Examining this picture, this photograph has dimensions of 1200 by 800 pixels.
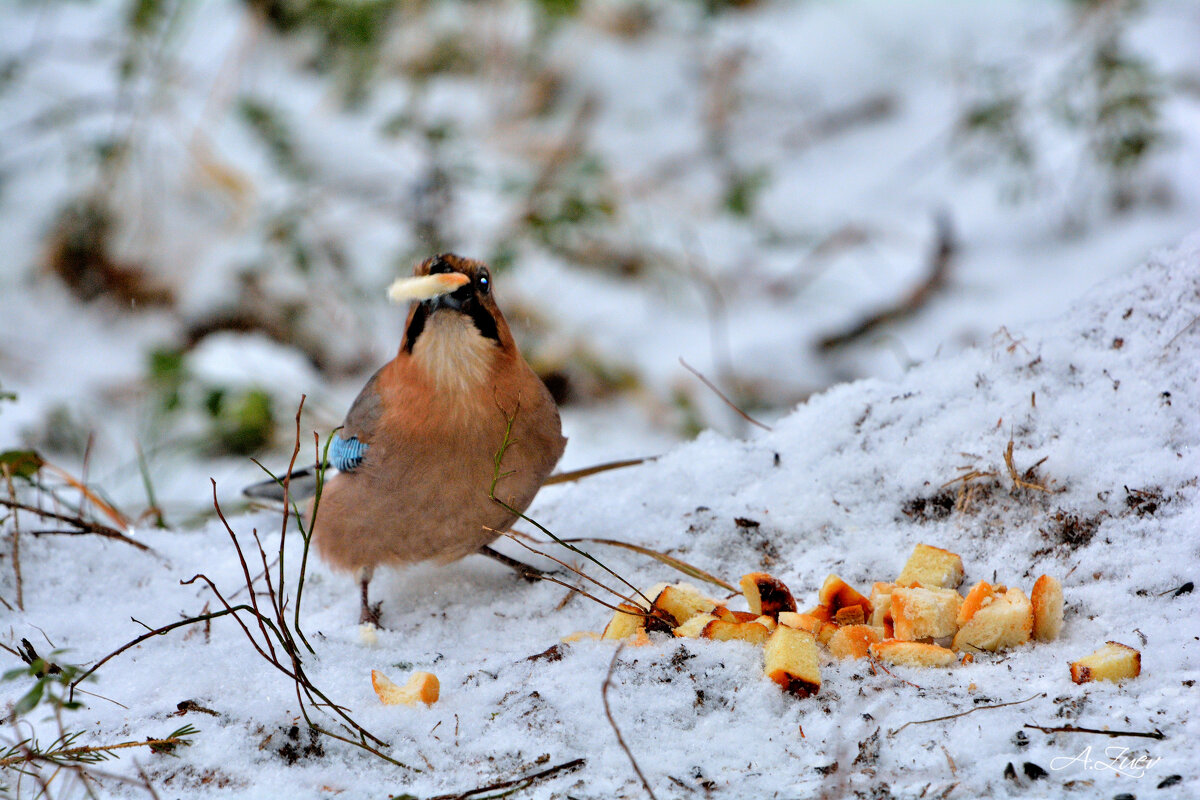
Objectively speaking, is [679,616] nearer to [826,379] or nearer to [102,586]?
[102,586]

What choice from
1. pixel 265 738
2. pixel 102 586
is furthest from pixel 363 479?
pixel 265 738

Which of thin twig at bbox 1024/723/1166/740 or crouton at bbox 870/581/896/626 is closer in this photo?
thin twig at bbox 1024/723/1166/740

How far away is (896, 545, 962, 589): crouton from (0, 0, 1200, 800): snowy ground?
0.08 meters

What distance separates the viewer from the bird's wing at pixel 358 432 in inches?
107

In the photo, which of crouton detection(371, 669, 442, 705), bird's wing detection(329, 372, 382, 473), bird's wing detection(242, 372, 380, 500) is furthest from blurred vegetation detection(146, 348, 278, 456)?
crouton detection(371, 669, 442, 705)

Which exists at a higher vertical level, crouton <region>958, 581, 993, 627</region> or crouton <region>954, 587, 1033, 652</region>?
crouton <region>958, 581, 993, 627</region>

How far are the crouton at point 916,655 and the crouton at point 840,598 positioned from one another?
0.23 m

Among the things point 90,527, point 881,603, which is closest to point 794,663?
point 881,603

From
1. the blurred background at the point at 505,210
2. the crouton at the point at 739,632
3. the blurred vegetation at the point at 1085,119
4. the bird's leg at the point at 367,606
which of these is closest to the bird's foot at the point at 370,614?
the bird's leg at the point at 367,606

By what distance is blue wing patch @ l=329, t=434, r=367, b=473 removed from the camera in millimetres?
2730

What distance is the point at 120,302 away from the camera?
19.8ft

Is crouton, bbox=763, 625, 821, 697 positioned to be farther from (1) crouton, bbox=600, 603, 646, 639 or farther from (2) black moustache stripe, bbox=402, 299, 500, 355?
(2) black moustache stripe, bbox=402, 299, 500, 355

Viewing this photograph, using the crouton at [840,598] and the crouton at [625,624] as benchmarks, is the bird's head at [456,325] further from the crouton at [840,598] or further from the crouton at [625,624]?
the crouton at [840,598]

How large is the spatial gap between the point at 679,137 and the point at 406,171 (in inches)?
78.2
